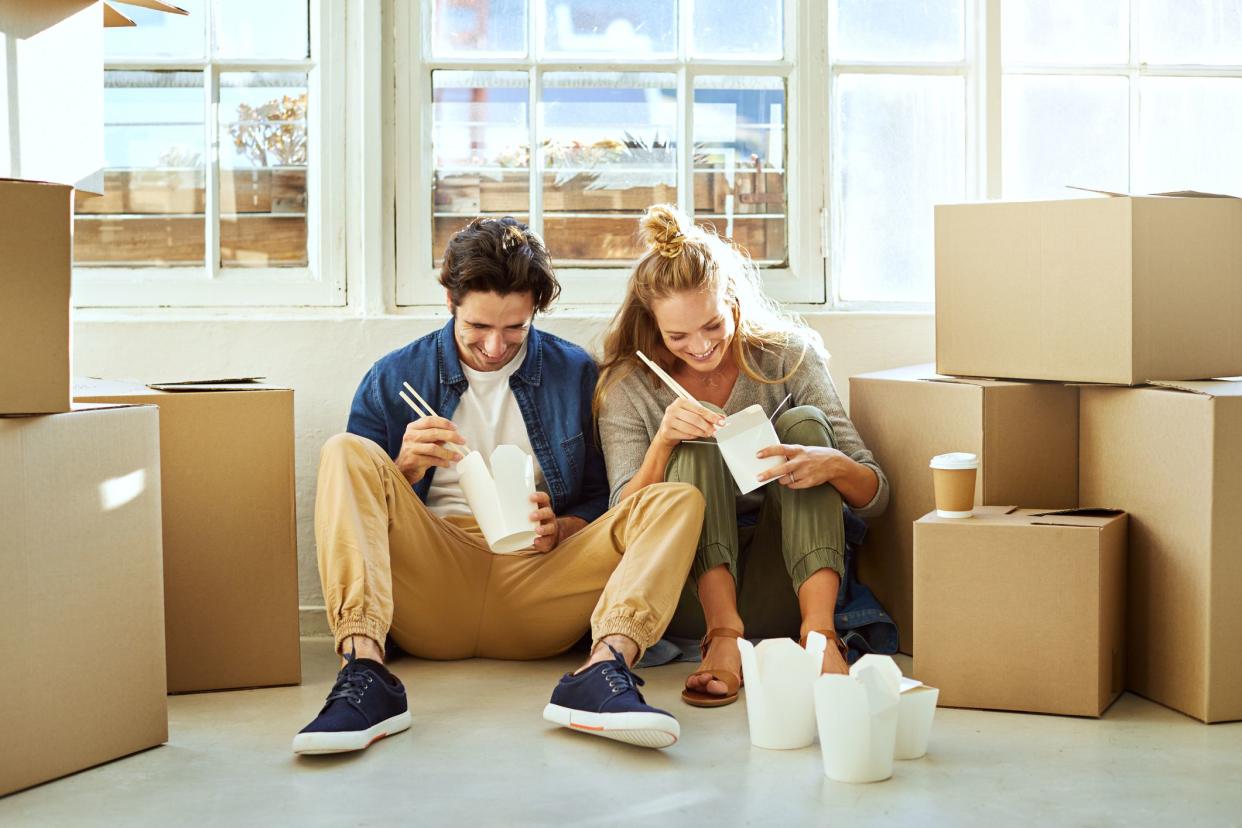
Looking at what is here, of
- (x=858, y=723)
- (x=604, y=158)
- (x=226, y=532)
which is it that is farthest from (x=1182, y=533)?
(x=226, y=532)

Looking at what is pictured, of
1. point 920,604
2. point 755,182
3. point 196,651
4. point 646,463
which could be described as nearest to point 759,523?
point 646,463

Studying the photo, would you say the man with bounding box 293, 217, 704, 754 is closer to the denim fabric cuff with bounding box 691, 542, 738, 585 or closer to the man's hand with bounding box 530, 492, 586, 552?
the man's hand with bounding box 530, 492, 586, 552

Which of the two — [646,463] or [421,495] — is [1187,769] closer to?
[646,463]

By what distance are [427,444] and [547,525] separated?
0.25 meters

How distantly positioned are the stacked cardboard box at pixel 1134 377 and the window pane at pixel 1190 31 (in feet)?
2.95

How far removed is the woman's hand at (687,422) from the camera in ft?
6.93

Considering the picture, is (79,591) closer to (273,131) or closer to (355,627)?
(355,627)

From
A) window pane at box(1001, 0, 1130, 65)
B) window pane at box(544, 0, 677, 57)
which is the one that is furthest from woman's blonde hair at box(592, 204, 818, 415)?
window pane at box(1001, 0, 1130, 65)

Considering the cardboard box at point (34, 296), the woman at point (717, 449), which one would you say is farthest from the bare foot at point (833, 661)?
the cardboard box at point (34, 296)

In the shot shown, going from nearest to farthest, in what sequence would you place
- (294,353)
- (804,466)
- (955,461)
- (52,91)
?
(52,91) → (955,461) → (804,466) → (294,353)

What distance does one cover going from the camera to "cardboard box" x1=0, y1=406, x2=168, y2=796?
162cm

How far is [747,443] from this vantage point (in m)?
2.05

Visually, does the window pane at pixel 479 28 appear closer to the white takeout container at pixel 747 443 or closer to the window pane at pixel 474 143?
the window pane at pixel 474 143

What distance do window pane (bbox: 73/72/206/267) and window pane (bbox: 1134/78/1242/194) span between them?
81.5 inches
